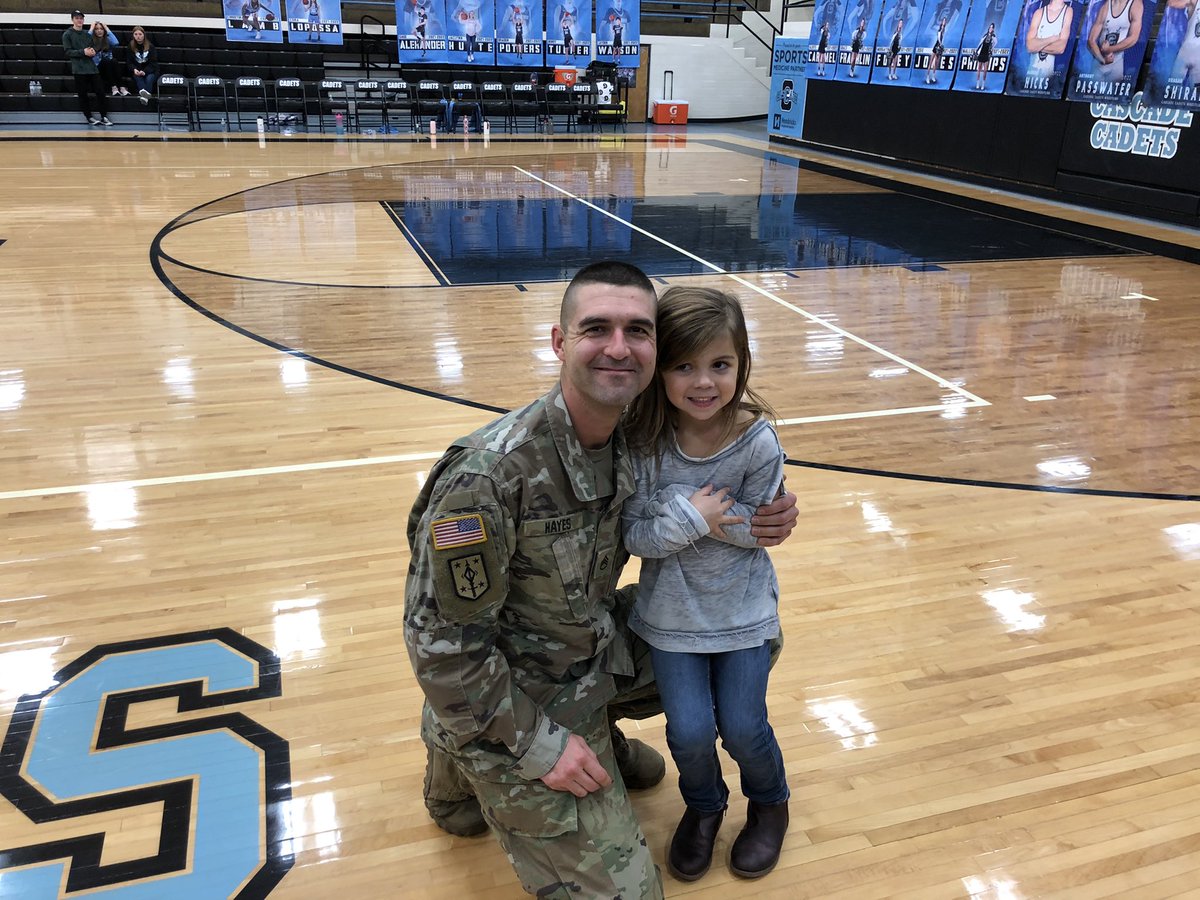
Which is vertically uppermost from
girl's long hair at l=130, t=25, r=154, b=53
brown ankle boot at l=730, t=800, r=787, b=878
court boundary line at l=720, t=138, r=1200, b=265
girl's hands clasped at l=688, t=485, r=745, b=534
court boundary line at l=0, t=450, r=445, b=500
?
girl's long hair at l=130, t=25, r=154, b=53

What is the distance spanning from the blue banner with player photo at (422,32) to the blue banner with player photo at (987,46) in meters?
9.79

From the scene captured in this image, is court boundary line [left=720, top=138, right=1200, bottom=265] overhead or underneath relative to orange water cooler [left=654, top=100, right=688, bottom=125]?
underneath

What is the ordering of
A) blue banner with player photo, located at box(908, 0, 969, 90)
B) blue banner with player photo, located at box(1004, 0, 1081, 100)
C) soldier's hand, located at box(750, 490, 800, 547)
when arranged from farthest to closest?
blue banner with player photo, located at box(908, 0, 969, 90) < blue banner with player photo, located at box(1004, 0, 1081, 100) < soldier's hand, located at box(750, 490, 800, 547)

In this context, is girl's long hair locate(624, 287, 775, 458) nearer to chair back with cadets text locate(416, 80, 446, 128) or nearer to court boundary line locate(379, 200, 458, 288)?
court boundary line locate(379, 200, 458, 288)

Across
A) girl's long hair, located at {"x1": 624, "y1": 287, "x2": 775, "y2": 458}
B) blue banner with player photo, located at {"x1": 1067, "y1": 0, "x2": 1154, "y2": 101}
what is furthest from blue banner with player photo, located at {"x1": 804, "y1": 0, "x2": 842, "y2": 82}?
girl's long hair, located at {"x1": 624, "y1": 287, "x2": 775, "y2": 458}

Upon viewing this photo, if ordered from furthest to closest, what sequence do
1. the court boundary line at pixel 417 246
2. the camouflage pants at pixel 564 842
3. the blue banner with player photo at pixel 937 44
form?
the blue banner with player photo at pixel 937 44, the court boundary line at pixel 417 246, the camouflage pants at pixel 564 842

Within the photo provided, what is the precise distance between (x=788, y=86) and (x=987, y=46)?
5341 mm

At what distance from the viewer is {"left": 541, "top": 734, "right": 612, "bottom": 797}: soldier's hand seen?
1.78 m

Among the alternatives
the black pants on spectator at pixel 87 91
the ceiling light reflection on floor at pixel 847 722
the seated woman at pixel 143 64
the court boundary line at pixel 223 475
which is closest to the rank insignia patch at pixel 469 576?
the ceiling light reflection on floor at pixel 847 722

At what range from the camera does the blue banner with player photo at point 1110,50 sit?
1014 centimetres

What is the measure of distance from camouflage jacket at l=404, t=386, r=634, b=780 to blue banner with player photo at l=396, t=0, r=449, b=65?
60.3 feet

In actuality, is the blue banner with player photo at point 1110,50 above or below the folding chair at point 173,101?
above

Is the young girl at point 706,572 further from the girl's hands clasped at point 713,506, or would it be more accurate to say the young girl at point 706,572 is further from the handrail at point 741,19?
the handrail at point 741,19

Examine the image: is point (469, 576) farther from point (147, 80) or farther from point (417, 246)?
point (147, 80)
